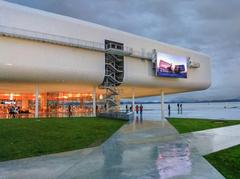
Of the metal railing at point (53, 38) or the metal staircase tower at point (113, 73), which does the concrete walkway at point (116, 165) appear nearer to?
the metal railing at point (53, 38)

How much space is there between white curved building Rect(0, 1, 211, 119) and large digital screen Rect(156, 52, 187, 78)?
74 centimetres

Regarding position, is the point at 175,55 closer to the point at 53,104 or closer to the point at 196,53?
the point at 196,53

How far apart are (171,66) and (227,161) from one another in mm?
31616

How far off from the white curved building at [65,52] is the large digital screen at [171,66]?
74cm

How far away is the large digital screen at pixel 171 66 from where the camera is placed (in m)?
38.1

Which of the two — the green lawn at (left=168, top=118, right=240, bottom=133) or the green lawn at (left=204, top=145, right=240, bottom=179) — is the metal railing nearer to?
the green lawn at (left=168, top=118, right=240, bottom=133)

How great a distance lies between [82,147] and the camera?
11.1 m

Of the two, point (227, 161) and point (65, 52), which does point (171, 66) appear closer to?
point (65, 52)

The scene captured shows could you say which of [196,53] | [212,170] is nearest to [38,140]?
[212,170]

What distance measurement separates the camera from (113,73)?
33.7 meters

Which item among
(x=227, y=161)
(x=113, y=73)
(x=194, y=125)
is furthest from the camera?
(x=113, y=73)

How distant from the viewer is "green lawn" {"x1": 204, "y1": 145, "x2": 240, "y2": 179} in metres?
7.50

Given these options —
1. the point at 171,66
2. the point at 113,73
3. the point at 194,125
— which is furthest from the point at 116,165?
the point at 171,66

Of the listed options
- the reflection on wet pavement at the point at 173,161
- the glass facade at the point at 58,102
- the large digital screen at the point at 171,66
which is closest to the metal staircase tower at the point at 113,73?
the large digital screen at the point at 171,66
